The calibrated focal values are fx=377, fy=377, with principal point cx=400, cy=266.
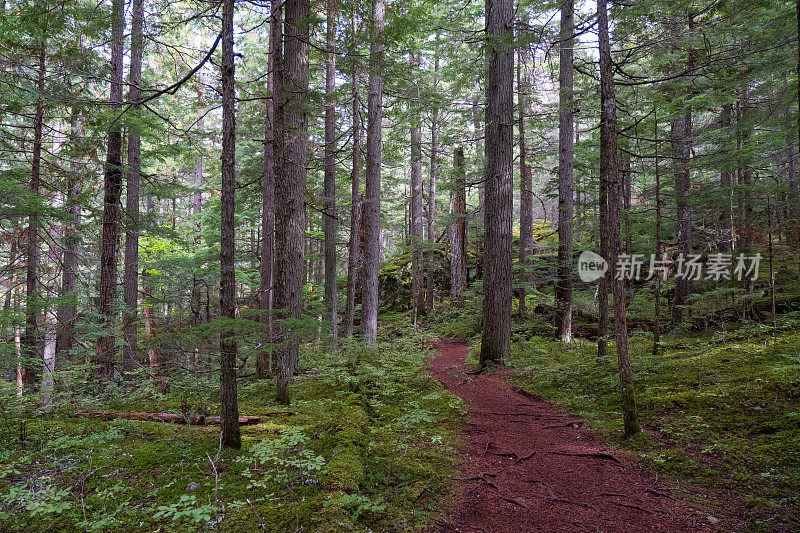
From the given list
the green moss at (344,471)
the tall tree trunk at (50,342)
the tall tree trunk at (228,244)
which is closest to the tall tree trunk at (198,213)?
the tall tree trunk at (228,244)

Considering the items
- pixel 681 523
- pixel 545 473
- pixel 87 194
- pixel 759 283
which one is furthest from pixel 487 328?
pixel 759 283

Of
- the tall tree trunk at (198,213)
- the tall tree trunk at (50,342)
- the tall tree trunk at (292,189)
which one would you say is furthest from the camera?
the tall tree trunk at (198,213)

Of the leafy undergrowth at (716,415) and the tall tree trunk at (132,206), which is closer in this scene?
the leafy undergrowth at (716,415)

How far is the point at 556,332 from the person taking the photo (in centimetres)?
1292

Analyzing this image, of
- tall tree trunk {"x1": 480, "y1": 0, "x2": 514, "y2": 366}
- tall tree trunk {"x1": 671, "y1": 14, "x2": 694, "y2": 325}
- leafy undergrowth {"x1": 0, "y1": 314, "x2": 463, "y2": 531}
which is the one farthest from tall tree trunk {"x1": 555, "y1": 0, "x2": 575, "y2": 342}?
leafy undergrowth {"x1": 0, "y1": 314, "x2": 463, "y2": 531}

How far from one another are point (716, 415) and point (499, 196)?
6019mm

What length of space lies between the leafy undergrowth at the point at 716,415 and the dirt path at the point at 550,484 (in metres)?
0.39

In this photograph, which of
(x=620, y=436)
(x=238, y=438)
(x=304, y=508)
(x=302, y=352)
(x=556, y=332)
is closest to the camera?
(x=304, y=508)

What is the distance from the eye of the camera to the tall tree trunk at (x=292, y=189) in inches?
238

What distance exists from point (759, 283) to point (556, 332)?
9253 mm

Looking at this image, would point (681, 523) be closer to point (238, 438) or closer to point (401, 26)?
point (238, 438)

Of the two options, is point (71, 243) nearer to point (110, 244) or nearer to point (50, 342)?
point (110, 244)

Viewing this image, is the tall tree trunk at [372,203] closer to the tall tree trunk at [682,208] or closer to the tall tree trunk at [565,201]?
the tall tree trunk at [565,201]

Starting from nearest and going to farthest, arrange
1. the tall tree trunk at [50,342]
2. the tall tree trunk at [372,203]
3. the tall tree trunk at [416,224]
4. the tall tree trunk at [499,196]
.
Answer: the tall tree trunk at [50,342] < the tall tree trunk at [499,196] < the tall tree trunk at [372,203] < the tall tree trunk at [416,224]
